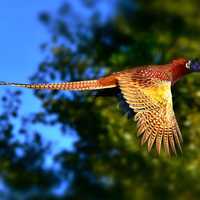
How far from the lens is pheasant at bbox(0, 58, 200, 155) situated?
7207mm

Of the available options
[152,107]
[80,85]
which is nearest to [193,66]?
[152,107]

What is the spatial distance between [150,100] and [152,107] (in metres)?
0.08

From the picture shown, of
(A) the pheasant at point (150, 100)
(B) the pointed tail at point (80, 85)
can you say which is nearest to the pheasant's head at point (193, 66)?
(A) the pheasant at point (150, 100)

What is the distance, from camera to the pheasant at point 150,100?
23.6 feet

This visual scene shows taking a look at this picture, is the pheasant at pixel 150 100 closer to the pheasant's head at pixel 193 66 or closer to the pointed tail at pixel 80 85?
the pointed tail at pixel 80 85

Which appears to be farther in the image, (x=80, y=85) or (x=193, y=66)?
(x=193, y=66)

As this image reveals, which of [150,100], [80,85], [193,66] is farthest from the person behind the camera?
[193,66]

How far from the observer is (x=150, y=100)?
24.0 ft

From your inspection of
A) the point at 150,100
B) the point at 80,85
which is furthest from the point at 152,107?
the point at 80,85

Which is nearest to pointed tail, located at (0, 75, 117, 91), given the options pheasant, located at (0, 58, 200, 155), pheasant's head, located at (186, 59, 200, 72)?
pheasant, located at (0, 58, 200, 155)

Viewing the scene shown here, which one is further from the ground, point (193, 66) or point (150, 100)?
point (193, 66)

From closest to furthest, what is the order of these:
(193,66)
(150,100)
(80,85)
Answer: (80,85) < (150,100) < (193,66)

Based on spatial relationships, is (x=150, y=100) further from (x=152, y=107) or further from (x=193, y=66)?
(x=193, y=66)

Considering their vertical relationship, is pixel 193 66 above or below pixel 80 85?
above
